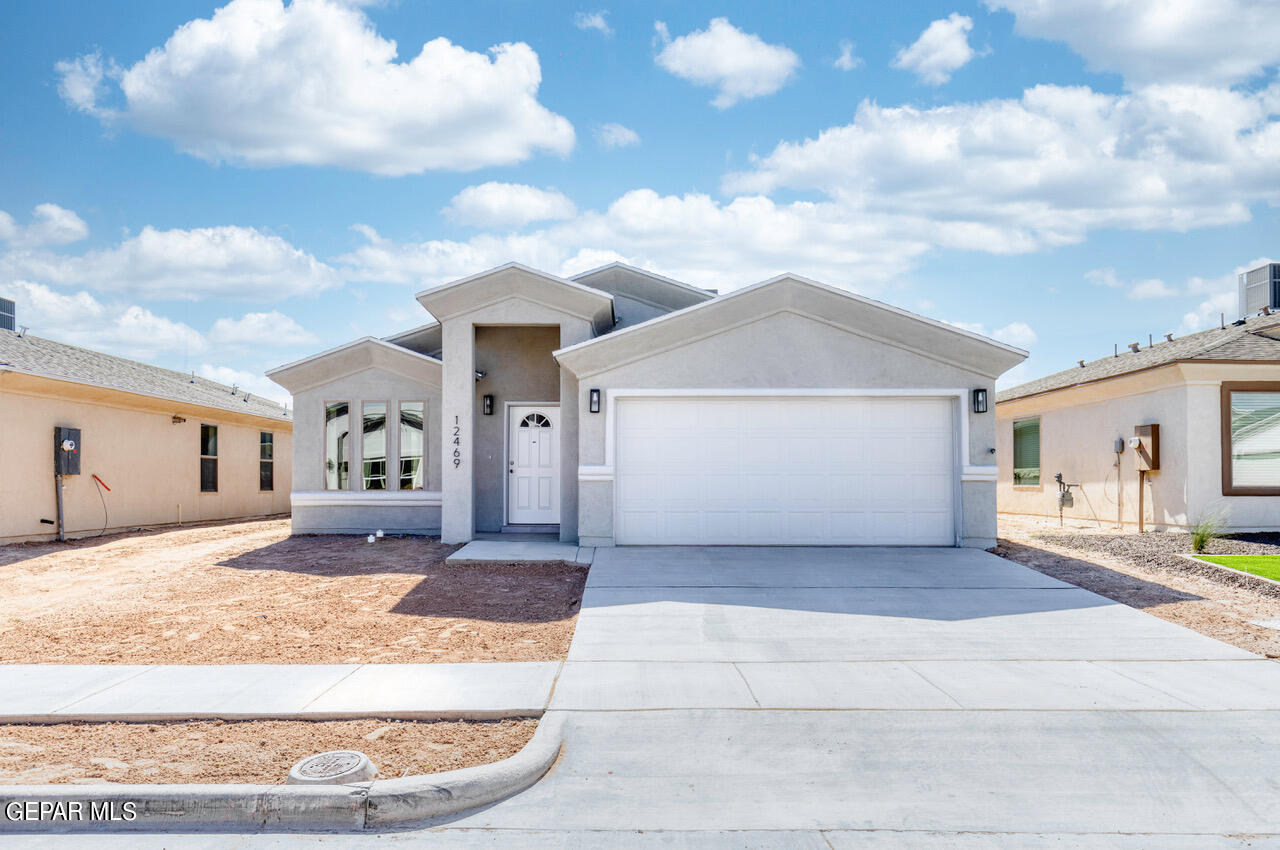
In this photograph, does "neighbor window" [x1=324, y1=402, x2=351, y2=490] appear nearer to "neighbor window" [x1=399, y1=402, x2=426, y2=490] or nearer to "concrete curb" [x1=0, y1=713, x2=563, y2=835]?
"neighbor window" [x1=399, y1=402, x2=426, y2=490]

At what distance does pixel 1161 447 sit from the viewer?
13633mm

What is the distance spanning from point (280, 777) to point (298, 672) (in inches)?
83.1

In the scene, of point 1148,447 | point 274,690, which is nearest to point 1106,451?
point 1148,447

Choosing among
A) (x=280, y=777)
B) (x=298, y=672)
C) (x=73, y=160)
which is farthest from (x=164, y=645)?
(x=73, y=160)

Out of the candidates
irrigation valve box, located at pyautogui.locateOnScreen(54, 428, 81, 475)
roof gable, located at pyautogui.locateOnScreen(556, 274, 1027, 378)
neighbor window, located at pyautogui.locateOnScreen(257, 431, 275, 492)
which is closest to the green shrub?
roof gable, located at pyautogui.locateOnScreen(556, 274, 1027, 378)

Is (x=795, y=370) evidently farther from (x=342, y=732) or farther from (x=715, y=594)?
(x=342, y=732)

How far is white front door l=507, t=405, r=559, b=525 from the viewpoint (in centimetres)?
1454

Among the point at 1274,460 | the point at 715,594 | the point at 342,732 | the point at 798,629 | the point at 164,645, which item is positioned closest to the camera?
the point at 342,732

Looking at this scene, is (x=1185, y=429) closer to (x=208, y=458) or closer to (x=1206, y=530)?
(x=1206, y=530)

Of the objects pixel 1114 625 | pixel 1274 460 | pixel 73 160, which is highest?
pixel 73 160

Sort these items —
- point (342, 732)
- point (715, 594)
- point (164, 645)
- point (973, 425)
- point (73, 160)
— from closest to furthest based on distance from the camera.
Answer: point (342, 732), point (164, 645), point (715, 594), point (973, 425), point (73, 160)

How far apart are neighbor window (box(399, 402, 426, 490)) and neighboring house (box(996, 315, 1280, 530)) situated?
13105 mm

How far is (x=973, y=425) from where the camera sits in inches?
465

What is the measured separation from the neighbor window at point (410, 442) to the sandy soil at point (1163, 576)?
10229 millimetres
